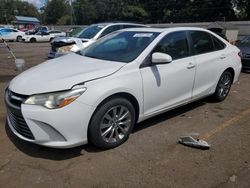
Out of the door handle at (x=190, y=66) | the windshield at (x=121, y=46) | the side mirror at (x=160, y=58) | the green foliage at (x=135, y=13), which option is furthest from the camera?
the green foliage at (x=135, y=13)

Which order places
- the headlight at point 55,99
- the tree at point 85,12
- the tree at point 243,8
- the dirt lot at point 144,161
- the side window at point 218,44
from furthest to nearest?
the tree at point 85,12 → the tree at point 243,8 → the side window at point 218,44 → the headlight at point 55,99 → the dirt lot at point 144,161

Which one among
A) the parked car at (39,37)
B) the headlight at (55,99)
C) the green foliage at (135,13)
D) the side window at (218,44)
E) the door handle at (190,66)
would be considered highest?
the side window at (218,44)

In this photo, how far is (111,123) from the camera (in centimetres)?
411

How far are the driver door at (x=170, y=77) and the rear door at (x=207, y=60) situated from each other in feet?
0.67

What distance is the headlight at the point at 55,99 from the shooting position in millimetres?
3635

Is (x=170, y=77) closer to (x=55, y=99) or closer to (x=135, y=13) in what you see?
(x=55, y=99)

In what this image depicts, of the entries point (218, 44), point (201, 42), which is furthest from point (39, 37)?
point (201, 42)

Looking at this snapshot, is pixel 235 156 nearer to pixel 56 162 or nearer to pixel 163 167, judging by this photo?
pixel 163 167

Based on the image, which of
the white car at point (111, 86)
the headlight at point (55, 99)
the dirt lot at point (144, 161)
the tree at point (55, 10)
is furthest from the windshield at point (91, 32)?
the tree at point (55, 10)

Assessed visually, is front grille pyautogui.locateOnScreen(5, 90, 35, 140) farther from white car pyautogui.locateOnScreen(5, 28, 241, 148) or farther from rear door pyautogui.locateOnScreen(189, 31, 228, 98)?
rear door pyautogui.locateOnScreen(189, 31, 228, 98)

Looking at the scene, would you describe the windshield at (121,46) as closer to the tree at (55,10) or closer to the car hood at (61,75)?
the car hood at (61,75)

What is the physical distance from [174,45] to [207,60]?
2.91ft

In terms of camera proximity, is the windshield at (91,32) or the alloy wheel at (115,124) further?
the windshield at (91,32)

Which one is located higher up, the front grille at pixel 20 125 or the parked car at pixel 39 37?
the front grille at pixel 20 125
